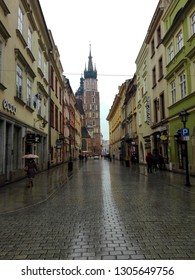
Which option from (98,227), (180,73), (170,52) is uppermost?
(170,52)

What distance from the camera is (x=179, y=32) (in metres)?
18.6

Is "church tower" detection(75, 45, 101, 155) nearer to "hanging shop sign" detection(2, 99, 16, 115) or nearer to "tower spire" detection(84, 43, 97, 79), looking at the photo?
"tower spire" detection(84, 43, 97, 79)

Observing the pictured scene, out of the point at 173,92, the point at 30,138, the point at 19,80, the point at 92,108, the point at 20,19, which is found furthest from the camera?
the point at 92,108

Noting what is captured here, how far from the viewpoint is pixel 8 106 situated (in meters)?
13.5

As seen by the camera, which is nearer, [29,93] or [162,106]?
[29,93]

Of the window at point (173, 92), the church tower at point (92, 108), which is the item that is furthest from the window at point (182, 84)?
the church tower at point (92, 108)

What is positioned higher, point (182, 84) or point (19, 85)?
point (182, 84)

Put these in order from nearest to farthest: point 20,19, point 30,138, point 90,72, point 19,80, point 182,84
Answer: point 19,80, point 20,19, point 30,138, point 182,84, point 90,72

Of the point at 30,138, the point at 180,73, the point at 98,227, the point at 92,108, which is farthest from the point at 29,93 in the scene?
the point at 92,108

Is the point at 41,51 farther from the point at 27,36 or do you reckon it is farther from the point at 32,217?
the point at 32,217

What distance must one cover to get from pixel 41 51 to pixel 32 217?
20885 mm

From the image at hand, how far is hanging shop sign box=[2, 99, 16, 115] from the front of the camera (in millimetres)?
12845

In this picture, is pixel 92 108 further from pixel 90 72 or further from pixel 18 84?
pixel 18 84
